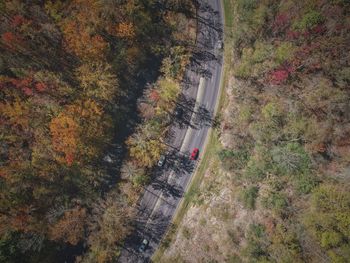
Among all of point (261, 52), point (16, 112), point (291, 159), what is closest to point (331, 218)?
point (291, 159)

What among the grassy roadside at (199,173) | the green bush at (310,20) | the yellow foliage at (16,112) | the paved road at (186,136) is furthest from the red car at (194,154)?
the yellow foliage at (16,112)

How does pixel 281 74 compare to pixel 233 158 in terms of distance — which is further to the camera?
pixel 233 158

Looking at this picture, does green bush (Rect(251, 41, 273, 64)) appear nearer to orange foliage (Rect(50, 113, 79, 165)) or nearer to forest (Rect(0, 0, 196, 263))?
forest (Rect(0, 0, 196, 263))

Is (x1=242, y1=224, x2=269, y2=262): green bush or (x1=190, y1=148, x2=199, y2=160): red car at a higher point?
(x1=190, y1=148, x2=199, y2=160): red car

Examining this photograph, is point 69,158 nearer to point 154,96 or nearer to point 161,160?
point 161,160

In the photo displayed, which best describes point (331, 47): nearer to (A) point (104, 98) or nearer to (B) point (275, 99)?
(B) point (275, 99)

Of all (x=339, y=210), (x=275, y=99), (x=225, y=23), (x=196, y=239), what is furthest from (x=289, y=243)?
(x=225, y=23)

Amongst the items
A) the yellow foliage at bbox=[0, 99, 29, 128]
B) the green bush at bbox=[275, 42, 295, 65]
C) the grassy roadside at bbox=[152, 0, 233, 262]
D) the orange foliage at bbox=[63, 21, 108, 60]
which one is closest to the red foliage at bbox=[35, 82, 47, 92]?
the yellow foliage at bbox=[0, 99, 29, 128]
